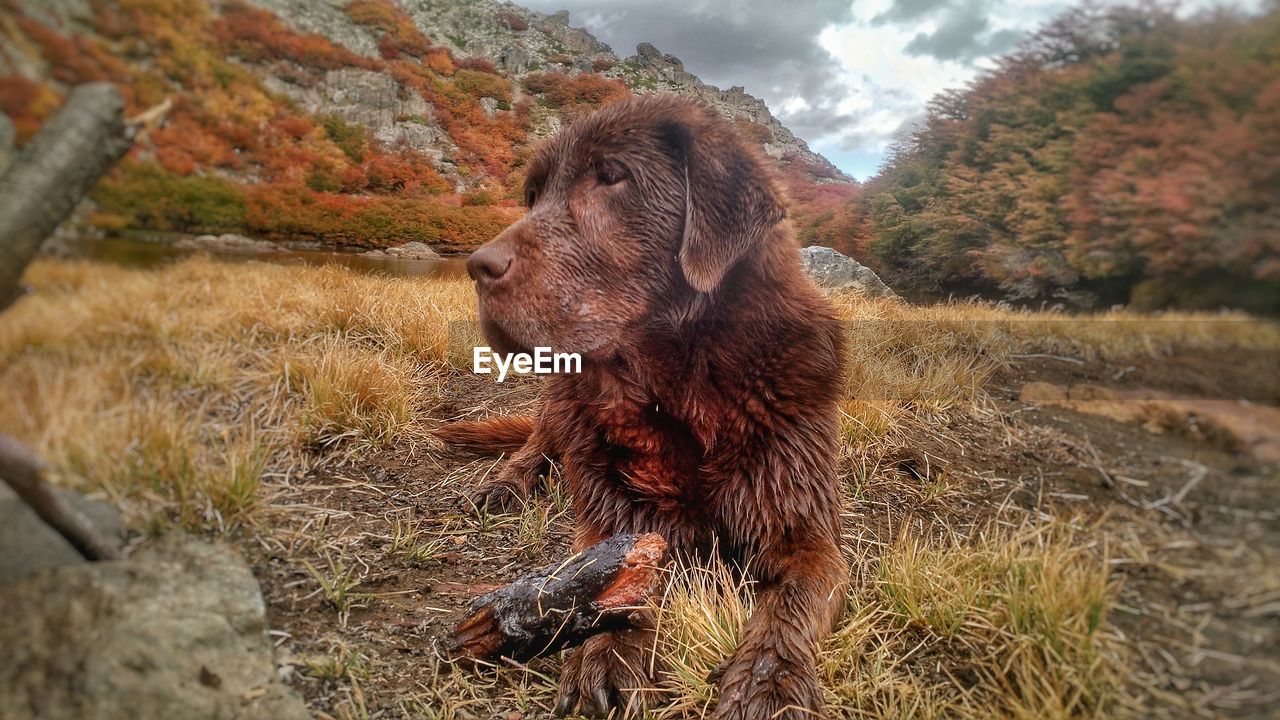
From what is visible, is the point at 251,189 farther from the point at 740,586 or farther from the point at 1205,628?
the point at 1205,628

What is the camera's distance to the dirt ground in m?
1.21

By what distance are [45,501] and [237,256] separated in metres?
0.75

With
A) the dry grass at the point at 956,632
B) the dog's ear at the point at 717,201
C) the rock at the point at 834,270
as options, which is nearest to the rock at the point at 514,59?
the dog's ear at the point at 717,201

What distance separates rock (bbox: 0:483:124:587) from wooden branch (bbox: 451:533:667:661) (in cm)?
98

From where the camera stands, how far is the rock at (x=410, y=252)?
6.37 ft

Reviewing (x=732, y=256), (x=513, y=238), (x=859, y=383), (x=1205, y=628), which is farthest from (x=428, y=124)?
(x=1205, y=628)

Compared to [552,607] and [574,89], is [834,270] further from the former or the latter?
[552,607]

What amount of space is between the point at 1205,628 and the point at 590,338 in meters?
1.66

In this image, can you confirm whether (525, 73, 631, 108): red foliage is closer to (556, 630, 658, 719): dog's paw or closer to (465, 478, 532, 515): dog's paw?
(465, 478, 532, 515): dog's paw

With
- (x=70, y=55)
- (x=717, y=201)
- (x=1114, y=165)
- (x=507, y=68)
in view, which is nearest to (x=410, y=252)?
(x=507, y=68)

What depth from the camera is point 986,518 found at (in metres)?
1.88

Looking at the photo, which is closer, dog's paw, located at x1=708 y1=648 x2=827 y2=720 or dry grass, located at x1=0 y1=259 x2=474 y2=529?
dry grass, located at x1=0 y1=259 x2=474 y2=529

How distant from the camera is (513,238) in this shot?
1.92 m

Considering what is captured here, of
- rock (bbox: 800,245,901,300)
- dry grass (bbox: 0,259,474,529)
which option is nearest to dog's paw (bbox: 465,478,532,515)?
dry grass (bbox: 0,259,474,529)
